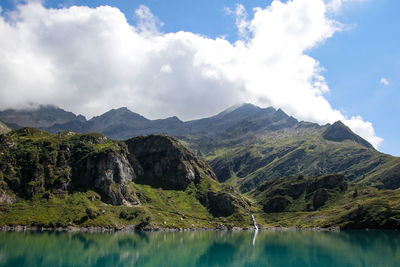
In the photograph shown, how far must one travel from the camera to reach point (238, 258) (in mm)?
111938

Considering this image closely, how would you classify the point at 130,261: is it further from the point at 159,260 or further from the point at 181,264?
the point at 181,264

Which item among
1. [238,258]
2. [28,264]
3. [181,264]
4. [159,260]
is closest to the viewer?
[28,264]

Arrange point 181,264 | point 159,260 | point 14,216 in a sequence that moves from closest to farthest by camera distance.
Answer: point 181,264
point 159,260
point 14,216

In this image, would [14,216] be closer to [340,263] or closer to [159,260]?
[159,260]

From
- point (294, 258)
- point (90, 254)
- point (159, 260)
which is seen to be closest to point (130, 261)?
point (159, 260)

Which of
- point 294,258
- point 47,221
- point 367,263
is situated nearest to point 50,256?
point 294,258

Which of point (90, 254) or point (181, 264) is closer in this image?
point (181, 264)

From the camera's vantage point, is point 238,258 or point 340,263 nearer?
point 340,263

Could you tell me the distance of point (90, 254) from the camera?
Result: 106m

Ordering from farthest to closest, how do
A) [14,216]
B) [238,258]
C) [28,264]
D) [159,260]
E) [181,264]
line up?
[14,216] < [238,258] < [159,260] < [181,264] < [28,264]

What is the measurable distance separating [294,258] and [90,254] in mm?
74305

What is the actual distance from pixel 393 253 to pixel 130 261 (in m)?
100

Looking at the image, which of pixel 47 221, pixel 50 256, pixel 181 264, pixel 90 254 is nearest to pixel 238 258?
pixel 181 264

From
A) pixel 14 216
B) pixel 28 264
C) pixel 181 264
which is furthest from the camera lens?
pixel 14 216
